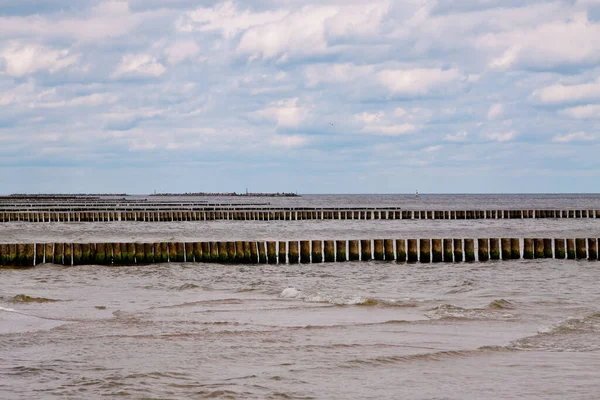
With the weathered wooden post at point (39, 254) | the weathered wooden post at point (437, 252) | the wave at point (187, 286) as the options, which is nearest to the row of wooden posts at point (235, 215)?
the weathered wooden post at point (437, 252)

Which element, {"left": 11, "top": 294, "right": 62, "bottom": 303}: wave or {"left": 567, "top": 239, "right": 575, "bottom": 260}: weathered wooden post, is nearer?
{"left": 11, "top": 294, "right": 62, "bottom": 303}: wave

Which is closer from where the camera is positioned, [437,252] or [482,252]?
[437,252]

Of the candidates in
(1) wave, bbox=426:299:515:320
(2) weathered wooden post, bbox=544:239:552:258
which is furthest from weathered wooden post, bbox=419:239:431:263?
(1) wave, bbox=426:299:515:320

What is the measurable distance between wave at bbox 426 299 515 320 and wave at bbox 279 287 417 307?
3.53 ft

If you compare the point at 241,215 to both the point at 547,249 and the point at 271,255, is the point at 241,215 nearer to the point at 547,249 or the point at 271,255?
the point at 271,255

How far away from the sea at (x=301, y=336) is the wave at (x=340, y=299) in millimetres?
46

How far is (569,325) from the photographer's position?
12.9 m

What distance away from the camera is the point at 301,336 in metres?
11.9

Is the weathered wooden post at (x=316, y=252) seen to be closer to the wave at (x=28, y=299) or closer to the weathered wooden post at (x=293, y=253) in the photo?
the weathered wooden post at (x=293, y=253)

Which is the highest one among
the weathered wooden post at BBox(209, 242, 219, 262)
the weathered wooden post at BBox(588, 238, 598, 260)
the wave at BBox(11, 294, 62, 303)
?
the weathered wooden post at BBox(209, 242, 219, 262)

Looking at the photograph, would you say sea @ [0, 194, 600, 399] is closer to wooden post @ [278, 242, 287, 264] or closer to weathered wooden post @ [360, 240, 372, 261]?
wooden post @ [278, 242, 287, 264]

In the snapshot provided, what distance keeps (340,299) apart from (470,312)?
3.19 meters

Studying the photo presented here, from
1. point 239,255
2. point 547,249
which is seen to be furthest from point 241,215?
point 547,249

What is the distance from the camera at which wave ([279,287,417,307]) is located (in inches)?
629
